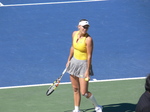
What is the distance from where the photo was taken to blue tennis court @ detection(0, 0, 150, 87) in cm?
1438

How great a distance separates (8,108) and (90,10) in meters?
8.19

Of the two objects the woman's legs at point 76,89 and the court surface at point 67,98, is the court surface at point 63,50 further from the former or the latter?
the woman's legs at point 76,89

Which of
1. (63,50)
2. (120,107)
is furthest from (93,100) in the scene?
(63,50)

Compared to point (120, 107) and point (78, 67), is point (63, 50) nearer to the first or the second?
point (120, 107)

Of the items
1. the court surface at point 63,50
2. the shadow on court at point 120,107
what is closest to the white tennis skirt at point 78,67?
the court surface at point 63,50

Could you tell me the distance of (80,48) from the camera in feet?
35.5

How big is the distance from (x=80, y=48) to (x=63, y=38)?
19.2ft

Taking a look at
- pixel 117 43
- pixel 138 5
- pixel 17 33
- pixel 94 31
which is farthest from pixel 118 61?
pixel 138 5

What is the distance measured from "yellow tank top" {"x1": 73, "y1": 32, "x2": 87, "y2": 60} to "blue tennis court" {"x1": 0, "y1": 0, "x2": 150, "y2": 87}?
117 inches

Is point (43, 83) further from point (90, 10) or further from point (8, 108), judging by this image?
point (90, 10)

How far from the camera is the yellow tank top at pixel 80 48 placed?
424 inches

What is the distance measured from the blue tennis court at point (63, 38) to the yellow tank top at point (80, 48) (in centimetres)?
296

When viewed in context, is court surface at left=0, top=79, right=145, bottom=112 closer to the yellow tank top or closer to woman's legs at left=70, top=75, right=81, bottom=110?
woman's legs at left=70, top=75, right=81, bottom=110

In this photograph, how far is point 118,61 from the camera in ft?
49.3
